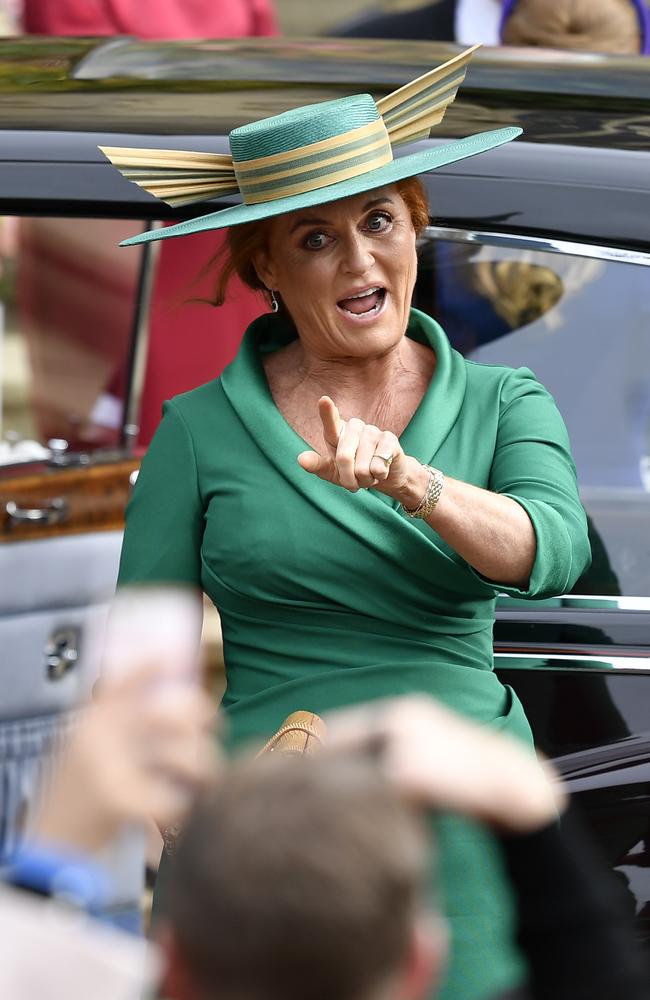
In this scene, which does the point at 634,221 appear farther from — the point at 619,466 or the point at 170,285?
the point at 170,285

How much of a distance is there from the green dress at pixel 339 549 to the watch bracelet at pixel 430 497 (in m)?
0.11

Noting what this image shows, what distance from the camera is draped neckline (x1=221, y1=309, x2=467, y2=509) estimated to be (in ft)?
6.68

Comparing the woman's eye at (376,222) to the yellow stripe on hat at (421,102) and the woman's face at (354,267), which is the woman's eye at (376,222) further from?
the yellow stripe on hat at (421,102)

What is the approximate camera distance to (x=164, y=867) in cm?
209

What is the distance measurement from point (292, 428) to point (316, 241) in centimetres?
24

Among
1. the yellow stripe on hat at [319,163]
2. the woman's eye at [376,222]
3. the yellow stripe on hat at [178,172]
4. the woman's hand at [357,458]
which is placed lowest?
the woman's hand at [357,458]

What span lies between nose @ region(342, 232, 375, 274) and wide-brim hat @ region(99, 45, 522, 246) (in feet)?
0.20

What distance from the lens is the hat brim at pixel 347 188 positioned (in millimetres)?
1982

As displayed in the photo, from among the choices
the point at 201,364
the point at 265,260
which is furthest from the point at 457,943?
the point at 201,364

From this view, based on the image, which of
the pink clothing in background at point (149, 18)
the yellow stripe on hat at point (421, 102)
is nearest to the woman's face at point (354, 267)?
the yellow stripe on hat at point (421, 102)

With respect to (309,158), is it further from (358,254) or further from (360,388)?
(360,388)

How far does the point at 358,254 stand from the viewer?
6.69ft

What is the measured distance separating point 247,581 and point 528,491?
364 millimetres

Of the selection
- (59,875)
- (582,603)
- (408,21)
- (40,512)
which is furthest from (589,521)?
(408,21)
